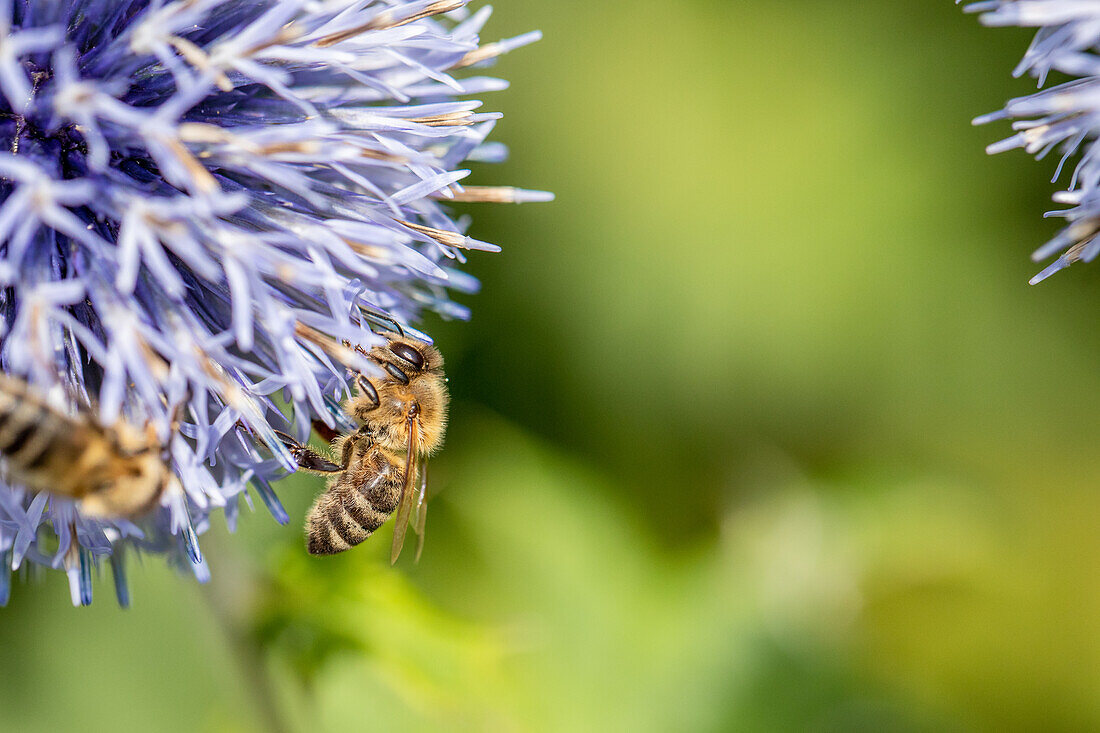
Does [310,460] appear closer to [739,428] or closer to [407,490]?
[407,490]

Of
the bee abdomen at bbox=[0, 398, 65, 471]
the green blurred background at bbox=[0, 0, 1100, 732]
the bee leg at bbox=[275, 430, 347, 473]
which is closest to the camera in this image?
the bee abdomen at bbox=[0, 398, 65, 471]

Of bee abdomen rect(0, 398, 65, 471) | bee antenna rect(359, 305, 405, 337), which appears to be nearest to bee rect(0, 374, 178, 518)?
bee abdomen rect(0, 398, 65, 471)

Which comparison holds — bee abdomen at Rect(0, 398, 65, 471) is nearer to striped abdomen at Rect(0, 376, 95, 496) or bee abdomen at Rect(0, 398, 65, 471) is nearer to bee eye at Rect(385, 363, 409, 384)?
striped abdomen at Rect(0, 376, 95, 496)

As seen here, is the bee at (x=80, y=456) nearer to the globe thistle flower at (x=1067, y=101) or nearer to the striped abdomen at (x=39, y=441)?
the striped abdomen at (x=39, y=441)

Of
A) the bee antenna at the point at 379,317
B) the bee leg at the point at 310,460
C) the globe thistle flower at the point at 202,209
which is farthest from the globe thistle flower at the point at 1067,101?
the bee leg at the point at 310,460

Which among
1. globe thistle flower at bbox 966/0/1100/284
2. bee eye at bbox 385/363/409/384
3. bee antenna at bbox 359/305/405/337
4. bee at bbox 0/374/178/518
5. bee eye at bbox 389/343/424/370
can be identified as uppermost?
globe thistle flower at bbox 966/0/1100/284

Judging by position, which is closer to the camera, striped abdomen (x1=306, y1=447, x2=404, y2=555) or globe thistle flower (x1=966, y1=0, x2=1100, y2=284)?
globe thistle flower (x1=966, y1=0, x2=1100, y2=284)

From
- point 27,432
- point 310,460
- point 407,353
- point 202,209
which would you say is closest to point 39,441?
point 27,432

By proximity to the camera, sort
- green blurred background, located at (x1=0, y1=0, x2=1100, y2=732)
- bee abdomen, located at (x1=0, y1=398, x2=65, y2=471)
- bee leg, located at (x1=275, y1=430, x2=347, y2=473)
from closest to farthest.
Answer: bee abdomen, located at (x1=0, y1=398, x2=65, y2=471)
bee leg, located at (x1=275, y1=430, x2=347, y2=473)
green blurred background, located at (x1=0, y1=0, x2=1100, y2=732)
